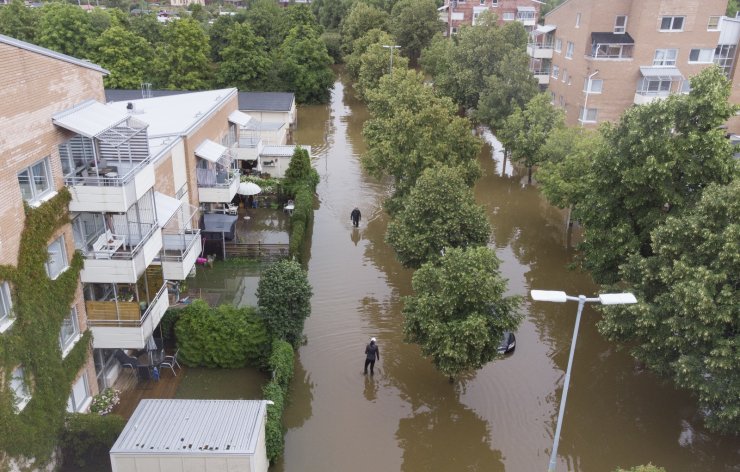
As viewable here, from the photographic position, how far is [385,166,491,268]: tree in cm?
2350

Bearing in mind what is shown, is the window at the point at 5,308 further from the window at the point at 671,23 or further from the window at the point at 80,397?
the window at the point at 671,23

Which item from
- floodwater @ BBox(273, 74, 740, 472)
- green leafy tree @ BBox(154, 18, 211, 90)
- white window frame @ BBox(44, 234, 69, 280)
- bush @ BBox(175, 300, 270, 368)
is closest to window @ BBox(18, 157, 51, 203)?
white window frame @ BBox(44, 234, 69, 280)

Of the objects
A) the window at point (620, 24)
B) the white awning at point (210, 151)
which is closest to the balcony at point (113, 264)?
the white awning at point (210, 151)

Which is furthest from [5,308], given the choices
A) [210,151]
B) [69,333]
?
[210,151]

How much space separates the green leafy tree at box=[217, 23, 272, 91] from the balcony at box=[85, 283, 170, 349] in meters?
45.1

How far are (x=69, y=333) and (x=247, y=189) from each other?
686 inches

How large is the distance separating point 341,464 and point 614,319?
10.3 meters

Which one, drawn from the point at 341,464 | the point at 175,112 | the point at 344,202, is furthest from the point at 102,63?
the point at 341,464

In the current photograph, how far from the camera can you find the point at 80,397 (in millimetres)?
17797

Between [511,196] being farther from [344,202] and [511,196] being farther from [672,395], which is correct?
[672,395]

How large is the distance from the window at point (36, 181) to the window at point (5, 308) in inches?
96.5

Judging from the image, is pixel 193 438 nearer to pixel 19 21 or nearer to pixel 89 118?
pixel 89 118

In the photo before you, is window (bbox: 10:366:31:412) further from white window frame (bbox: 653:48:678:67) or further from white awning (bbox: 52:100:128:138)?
white window frame (bbox: 653:48:678:67)

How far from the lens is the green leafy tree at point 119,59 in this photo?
178 feet
